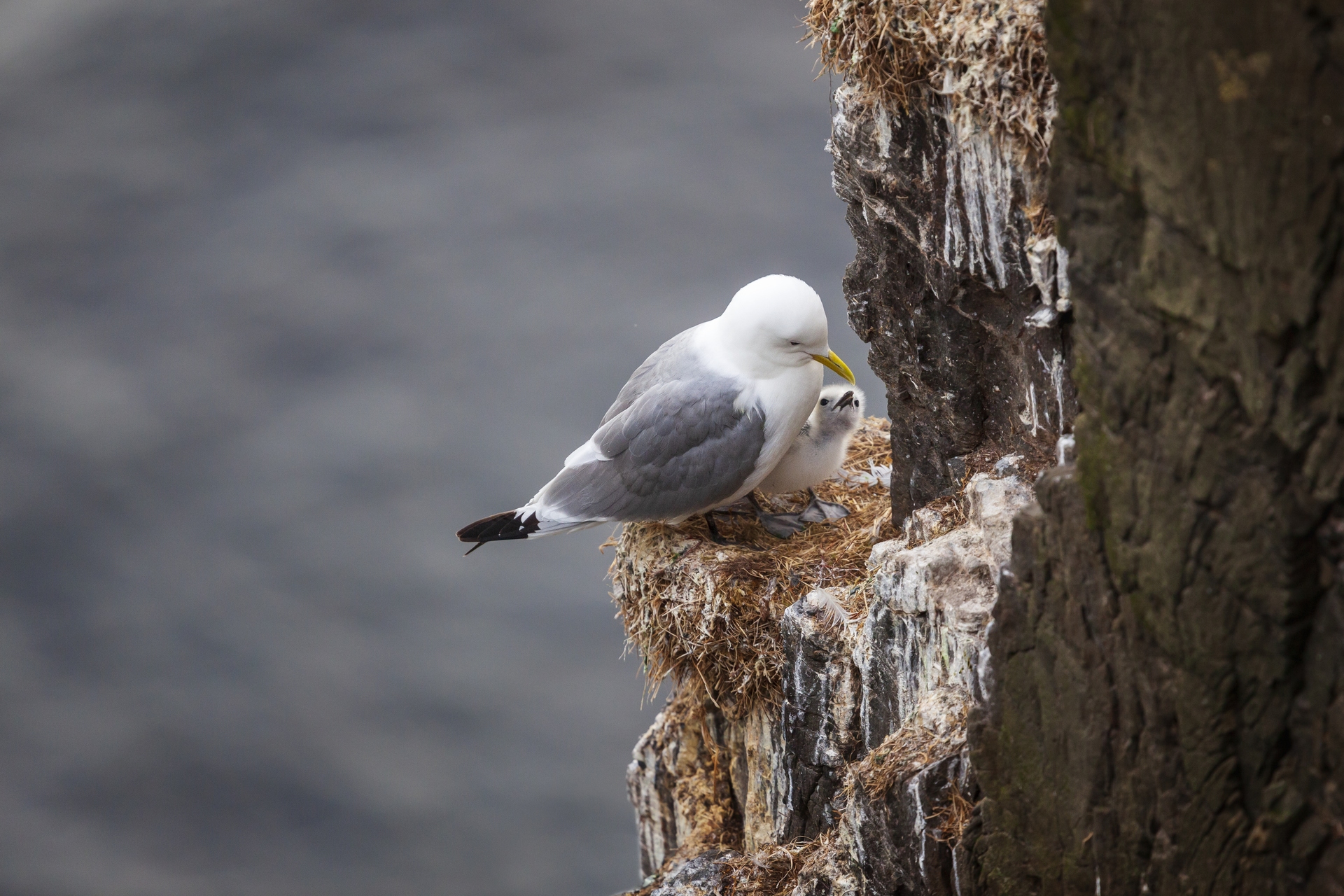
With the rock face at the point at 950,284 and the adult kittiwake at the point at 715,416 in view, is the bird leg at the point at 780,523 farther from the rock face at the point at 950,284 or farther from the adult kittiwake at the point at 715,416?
the rock face at the point at 950,284

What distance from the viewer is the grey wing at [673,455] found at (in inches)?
174

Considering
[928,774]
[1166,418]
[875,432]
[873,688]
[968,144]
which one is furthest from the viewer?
[875,432]

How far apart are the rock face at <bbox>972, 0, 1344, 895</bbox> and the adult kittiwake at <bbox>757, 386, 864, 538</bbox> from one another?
7.45 ft

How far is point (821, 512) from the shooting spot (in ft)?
16.4

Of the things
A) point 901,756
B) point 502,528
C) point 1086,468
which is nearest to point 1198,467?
point 1086,468

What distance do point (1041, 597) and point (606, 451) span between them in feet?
8.06

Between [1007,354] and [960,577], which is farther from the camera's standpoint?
[1007,354]

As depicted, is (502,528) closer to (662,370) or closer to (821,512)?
(662,370)

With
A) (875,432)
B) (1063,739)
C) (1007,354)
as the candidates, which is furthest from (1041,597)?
(875,432)

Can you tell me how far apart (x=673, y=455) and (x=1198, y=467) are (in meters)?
2.60

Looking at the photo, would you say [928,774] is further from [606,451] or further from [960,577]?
[606,451]

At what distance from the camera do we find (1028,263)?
124 inches

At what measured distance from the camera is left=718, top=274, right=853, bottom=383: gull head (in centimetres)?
421

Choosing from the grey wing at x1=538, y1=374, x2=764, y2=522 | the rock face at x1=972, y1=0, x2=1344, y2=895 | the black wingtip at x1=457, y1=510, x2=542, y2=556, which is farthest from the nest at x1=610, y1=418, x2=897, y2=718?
the rock face at x1=972, y1=0, x2=1344, y2=895
